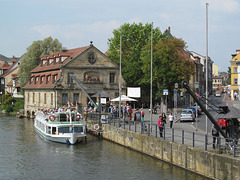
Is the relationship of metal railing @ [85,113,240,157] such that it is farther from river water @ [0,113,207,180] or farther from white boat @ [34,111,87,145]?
white boat @ [34,111,87,145]

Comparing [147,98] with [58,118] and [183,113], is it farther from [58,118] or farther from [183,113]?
[58,118]

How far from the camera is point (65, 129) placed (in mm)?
34375

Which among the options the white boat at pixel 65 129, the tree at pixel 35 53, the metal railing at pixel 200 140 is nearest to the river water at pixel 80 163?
the white boat at pixel 65 129

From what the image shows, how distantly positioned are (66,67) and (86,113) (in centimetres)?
1354

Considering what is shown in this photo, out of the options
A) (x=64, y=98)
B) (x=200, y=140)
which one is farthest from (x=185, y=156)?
(x=64, y=98)

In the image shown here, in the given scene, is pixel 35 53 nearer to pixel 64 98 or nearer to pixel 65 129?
pixel 64 98

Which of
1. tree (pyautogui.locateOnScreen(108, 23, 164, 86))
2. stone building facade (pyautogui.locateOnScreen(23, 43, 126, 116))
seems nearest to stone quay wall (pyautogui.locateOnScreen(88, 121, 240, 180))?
stone building facade (pyautogui.locateOnScreen(23, 43, 126, 116))

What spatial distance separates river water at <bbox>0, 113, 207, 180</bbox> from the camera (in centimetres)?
2206

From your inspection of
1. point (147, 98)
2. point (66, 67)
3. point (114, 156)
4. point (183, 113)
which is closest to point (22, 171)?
point (114, 156)

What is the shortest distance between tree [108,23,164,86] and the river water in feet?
89.2

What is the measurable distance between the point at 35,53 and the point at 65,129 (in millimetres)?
42408

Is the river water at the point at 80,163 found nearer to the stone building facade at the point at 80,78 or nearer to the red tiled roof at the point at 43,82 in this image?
the stone building facade at the point at 80,78

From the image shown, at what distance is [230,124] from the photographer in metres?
20.7

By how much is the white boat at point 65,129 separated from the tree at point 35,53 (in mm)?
38509
